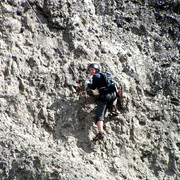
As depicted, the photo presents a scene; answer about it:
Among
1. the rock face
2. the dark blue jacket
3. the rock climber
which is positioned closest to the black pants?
the rock climber

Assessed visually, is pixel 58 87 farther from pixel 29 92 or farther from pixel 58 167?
pixel 58 167

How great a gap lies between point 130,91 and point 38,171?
383cm

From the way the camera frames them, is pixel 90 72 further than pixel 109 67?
No

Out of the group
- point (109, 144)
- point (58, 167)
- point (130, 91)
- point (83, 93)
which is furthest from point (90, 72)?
point (58, 167)

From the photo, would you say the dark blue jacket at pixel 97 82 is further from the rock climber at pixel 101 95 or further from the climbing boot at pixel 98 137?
the climbing boot at pixel 98 137

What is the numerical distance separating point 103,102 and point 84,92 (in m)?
0.72

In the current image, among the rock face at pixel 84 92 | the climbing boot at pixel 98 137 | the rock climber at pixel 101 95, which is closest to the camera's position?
the rock face at pixel 84 92

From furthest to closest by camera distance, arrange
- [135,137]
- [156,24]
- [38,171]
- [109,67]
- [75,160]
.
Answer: [156,24]
[109,67]
[135,137]
[75,160]
[38,171]

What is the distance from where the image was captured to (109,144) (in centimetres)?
725

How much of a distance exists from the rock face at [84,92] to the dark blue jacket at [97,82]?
1.71 feet

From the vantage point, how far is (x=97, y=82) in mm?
7172

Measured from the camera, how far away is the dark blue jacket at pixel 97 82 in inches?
281

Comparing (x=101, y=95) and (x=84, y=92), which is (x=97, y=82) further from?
(x=84, y=92)

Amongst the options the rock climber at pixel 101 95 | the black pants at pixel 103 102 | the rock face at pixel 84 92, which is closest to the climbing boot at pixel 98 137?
the rock climber at pixel 101 95
